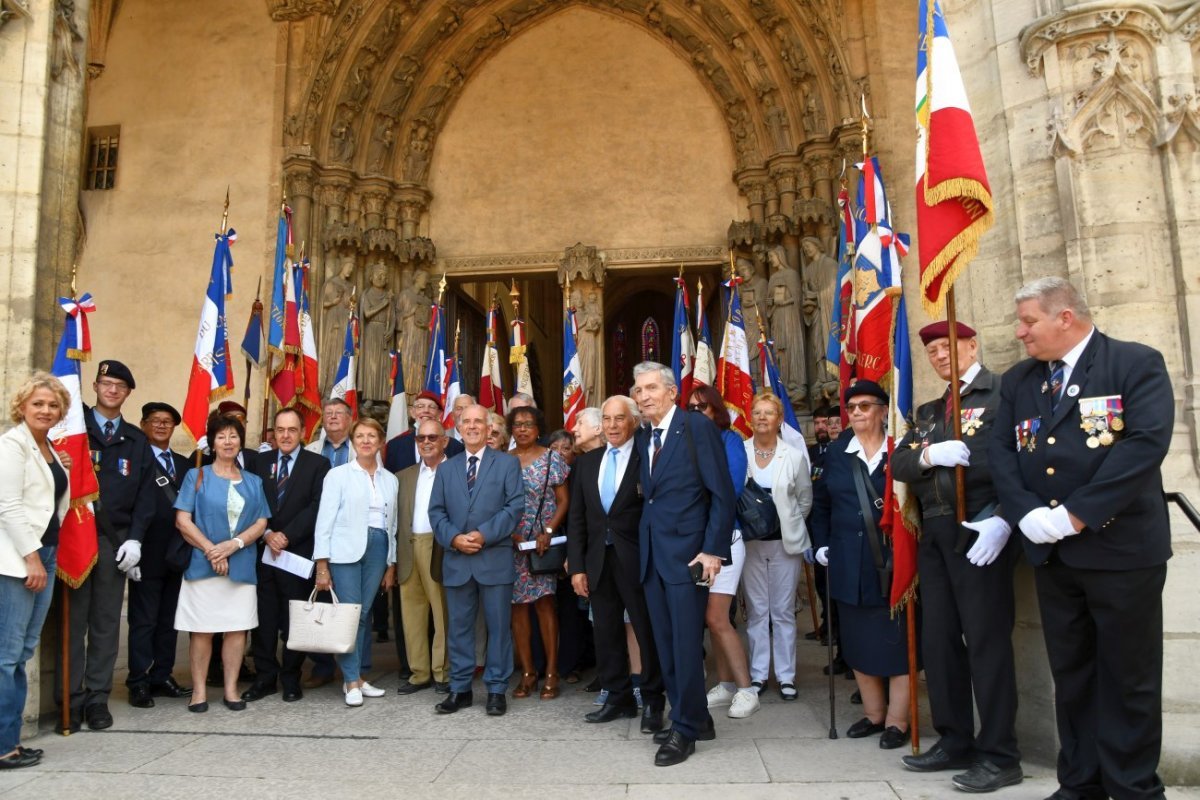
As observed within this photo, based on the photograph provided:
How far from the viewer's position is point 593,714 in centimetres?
442

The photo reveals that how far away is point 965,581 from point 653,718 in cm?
161

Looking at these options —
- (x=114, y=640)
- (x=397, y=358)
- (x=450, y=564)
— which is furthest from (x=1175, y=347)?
(x=397, y=358)

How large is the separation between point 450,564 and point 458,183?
7834mm

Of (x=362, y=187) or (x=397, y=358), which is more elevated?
(x=362, y=187)

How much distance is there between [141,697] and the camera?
482cm

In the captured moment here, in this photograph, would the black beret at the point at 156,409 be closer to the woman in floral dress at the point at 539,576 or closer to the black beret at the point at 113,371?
the black beret at the point at 113,371

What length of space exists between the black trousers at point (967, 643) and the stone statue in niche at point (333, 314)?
7962 mm

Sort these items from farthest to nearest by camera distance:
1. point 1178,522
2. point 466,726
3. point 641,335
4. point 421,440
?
point 641,335, point 421,440, point 466,726, point 1178,522

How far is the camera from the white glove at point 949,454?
3.34 metres

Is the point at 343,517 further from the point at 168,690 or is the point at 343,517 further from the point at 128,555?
the point at 168,690

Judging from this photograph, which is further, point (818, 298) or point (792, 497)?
point (818, 298)

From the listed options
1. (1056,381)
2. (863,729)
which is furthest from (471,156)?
(1056,381)

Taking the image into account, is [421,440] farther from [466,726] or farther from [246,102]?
[246,102]

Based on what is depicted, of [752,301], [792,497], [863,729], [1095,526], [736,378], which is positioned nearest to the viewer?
[1095,526]
